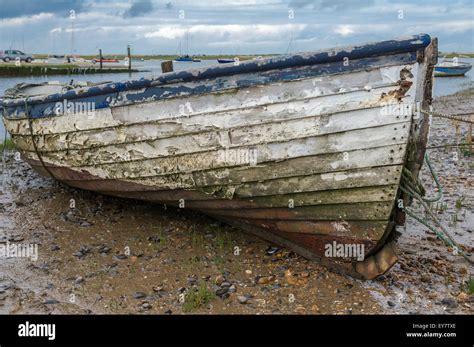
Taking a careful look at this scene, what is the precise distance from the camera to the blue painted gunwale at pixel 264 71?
16.3 feet

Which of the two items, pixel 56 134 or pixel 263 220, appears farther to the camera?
pixel 56 134

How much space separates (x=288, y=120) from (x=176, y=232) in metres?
2.73

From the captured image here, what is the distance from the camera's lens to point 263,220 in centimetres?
616

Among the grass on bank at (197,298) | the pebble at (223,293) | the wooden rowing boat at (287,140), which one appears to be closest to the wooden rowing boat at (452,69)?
the wooden rowing boat at (287,140)

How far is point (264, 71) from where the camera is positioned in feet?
17.7

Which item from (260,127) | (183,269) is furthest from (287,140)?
(183,269)

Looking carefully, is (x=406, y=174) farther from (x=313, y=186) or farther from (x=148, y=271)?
(x=148, y=271)

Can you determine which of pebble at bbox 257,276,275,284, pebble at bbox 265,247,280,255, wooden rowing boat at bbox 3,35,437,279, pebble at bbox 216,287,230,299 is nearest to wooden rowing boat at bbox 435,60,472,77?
pebble at bbox 265,247,280,255

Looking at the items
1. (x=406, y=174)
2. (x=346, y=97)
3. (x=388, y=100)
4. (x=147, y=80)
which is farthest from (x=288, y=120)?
(x=147, y=80)

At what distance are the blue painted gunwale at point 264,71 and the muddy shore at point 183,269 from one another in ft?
6.62

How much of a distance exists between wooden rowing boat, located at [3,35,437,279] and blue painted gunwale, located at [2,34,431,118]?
12mm

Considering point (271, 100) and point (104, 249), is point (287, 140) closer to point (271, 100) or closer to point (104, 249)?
point (271, 100)

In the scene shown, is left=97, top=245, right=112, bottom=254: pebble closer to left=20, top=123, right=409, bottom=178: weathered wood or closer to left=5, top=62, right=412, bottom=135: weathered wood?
left=20, top=123, right=409, bottom=178: weathered wood
